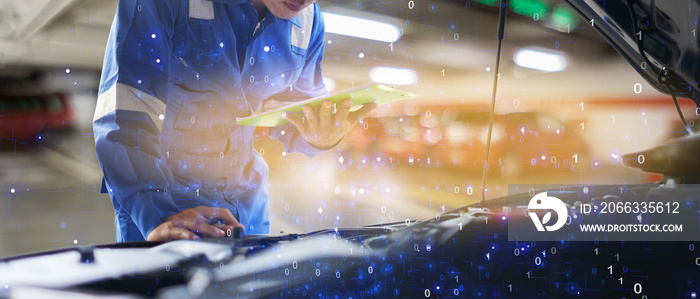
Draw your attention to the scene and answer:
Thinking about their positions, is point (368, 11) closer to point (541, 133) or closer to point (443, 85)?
point (443, 85)

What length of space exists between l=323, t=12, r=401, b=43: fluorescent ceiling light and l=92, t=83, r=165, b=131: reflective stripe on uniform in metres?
0.35

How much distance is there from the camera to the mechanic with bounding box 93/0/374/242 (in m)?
0.87

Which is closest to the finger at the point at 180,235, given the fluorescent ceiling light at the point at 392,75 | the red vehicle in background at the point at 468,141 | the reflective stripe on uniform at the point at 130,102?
the reflective stripe on uniform at the point at 130,102

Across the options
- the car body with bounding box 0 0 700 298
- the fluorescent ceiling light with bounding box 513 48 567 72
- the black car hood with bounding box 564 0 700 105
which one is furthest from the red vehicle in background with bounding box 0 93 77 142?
the black car hood with bounding box 564 0 700 105

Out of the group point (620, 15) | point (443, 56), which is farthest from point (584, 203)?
point (443, 56)

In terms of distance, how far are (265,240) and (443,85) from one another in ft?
1.29

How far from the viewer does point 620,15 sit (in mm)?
631

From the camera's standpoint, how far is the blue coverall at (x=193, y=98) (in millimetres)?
875

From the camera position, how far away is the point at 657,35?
0.60 meters

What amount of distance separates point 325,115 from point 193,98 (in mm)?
253

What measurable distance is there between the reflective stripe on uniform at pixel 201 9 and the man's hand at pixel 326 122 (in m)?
0.24

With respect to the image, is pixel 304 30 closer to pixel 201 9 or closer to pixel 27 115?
pixel 201 9

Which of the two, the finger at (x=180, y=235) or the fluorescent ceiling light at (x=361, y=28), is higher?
the fluorescent ceiling light at (x=361, y=28)

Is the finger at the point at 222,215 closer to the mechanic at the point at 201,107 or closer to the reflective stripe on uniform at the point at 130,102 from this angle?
the mechanic at the point at 201,107
